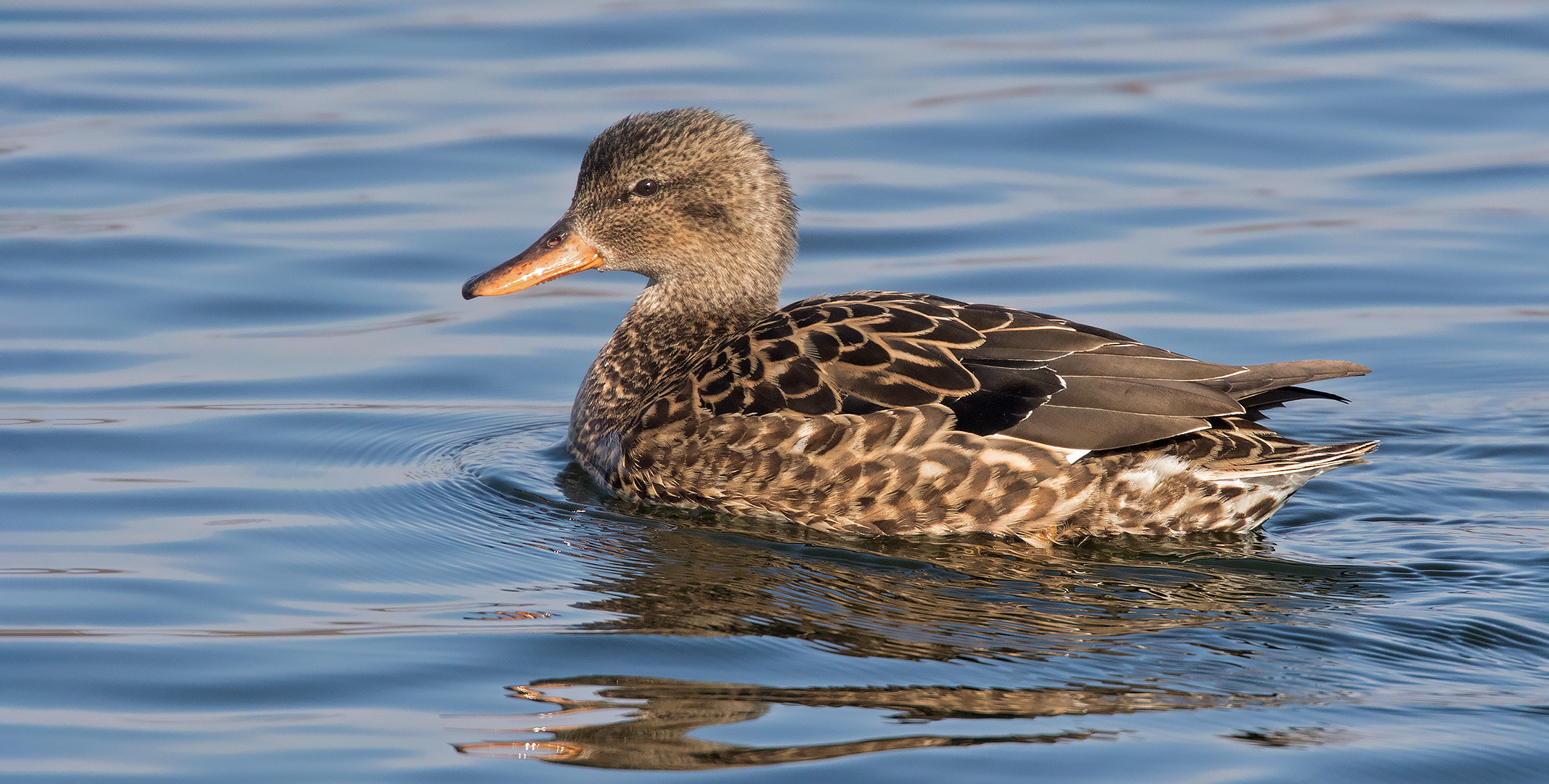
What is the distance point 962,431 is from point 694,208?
1.98m

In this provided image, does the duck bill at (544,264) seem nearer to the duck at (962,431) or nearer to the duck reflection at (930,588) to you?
the duck at (962,431)

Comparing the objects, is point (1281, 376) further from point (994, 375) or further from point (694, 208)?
point (694, 208)

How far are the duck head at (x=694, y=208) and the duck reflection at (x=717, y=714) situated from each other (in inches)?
116

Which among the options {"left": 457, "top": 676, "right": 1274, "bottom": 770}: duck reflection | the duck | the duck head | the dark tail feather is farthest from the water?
the duck head

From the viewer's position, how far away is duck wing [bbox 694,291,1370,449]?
21.2 feet

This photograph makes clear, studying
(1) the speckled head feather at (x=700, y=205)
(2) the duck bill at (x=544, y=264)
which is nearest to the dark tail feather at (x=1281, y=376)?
(1) the speckled head feather at (x=700, y=205)

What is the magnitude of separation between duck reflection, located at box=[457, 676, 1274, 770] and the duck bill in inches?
122

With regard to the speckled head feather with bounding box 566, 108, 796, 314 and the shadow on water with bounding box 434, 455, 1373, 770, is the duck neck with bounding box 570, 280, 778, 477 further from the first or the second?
the shadow on water with bounding box 434, 455, 1373, 770

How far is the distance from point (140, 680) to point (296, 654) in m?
0.45

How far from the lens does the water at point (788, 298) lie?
5203 millimetres

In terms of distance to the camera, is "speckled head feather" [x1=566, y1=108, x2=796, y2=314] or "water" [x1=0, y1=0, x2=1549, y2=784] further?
"speckled head feather" [x1=566, y1=108, x2=796, y2=314]

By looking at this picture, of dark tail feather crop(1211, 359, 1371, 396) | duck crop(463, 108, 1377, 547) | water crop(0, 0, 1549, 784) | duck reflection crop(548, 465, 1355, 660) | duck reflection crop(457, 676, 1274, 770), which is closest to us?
duck reflection crop(457, 676, 1274, 770)

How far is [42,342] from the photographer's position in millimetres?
9477

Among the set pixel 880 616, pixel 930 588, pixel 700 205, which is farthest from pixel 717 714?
pixel 700 205
